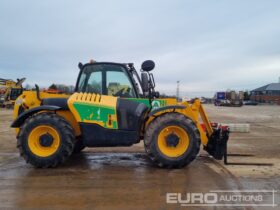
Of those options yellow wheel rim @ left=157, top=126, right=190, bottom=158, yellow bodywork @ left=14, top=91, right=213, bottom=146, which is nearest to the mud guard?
yellow bodywork @ left=14, top=91, right=213, bottom=146

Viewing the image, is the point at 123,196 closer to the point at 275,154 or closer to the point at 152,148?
the point at 152,148

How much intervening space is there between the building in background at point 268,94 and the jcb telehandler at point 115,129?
9879 centimetres

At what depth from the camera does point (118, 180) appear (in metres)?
6.50

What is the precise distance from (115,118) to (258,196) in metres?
3.25

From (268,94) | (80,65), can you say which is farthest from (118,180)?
(268,94)

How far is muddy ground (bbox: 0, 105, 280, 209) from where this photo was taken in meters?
5.27

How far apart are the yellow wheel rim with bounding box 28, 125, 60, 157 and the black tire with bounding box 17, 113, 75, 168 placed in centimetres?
6

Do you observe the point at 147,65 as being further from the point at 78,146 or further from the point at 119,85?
the point at 78,146

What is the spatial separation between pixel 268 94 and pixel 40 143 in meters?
107

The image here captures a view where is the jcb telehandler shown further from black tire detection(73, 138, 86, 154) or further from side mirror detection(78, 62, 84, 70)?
side mirror detection(78, 62, 84, 70)

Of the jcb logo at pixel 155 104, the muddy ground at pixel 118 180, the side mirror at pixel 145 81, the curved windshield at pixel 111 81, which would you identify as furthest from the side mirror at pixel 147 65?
the muddy ground at pixel 118 180

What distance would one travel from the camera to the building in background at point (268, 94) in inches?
4026

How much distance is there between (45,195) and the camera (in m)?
5.57

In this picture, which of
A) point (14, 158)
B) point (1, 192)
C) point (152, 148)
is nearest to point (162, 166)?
point (152, 148)
